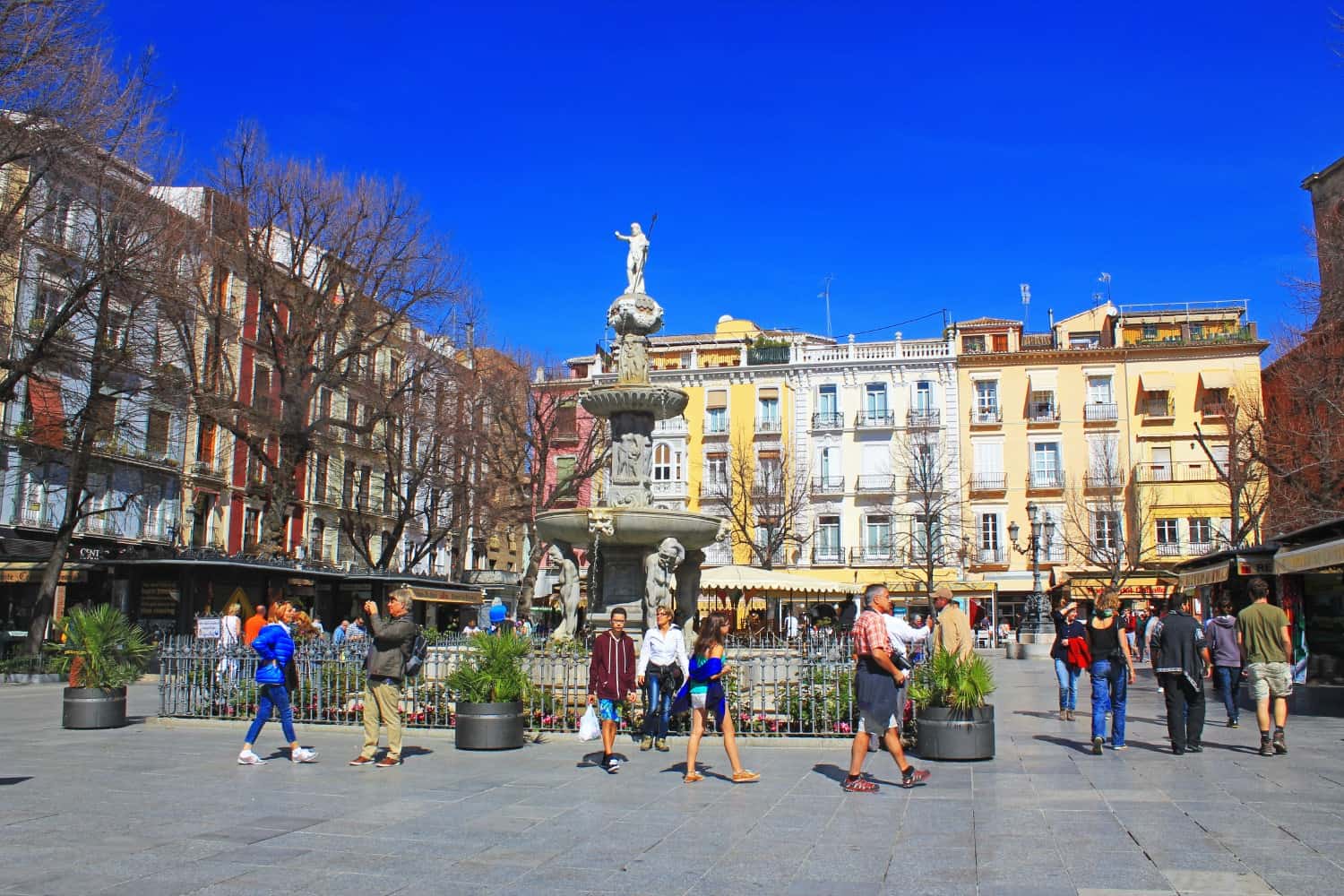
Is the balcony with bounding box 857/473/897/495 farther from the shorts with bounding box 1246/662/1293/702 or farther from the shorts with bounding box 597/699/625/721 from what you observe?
the shorts with bounding box 597/699/625/721

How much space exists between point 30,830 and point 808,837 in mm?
5139

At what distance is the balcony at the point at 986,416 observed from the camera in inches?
1960

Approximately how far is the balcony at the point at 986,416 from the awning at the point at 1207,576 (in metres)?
28.0

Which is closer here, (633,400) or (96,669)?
(96,669)

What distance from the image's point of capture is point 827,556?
50.0 meters

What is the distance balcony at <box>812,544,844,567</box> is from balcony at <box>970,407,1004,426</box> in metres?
8.42

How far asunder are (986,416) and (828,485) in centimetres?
778

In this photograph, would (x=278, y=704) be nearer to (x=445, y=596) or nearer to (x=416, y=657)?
(x=416, y=657)

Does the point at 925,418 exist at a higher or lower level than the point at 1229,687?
higher

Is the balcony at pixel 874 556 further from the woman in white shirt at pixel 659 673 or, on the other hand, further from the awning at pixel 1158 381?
the woman in white shirt at pixel 659 673

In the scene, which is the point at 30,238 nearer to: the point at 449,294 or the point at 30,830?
the point at 449,294

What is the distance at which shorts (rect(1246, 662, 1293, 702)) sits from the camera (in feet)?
36.5

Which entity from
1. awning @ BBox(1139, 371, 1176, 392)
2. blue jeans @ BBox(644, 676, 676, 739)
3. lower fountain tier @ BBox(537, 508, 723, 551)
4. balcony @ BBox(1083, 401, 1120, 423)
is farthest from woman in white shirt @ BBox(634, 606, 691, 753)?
awning @ BBox(1139, 371, 1176, 392)

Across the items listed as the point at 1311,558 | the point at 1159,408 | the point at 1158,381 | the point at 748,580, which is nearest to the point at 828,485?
the point at 1159,408
